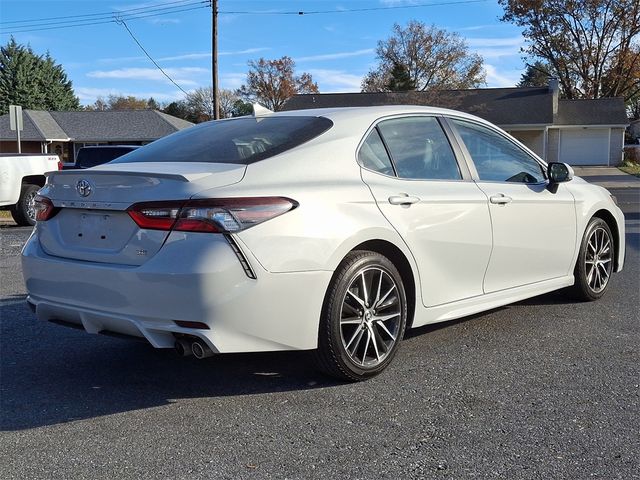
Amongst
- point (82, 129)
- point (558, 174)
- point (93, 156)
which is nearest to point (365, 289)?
point (558, 174)

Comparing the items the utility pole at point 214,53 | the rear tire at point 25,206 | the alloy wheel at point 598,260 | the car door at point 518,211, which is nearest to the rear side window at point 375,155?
the car door at point 518,211

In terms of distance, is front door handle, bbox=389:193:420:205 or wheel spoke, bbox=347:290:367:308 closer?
wheel spoke, bbox=347:290:367:308

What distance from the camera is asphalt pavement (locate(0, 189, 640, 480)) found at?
10.3ft

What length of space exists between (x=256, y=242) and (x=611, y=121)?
143 ft

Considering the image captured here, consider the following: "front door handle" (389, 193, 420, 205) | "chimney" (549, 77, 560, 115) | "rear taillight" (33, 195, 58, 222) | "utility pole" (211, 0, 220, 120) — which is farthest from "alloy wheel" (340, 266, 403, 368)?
"chimney" (549, 77, 560, 115)

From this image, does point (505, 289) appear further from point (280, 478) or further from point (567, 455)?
point (280, 478)

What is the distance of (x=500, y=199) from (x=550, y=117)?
40071 mm

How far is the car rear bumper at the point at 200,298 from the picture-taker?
3.53 m

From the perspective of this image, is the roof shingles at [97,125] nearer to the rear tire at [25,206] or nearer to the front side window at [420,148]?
the rear tire at [25,206]

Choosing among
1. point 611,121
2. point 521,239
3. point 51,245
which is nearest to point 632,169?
point 611,121

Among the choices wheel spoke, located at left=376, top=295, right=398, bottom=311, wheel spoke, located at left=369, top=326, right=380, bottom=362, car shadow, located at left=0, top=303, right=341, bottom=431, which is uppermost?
wheel spoke, located at left=376, top=295, right=398, bottom=311

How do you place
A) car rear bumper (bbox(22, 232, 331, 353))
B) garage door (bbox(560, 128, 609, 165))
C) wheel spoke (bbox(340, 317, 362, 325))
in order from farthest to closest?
garage door (bbox(560, 128, 609, 165)) → wheel spoke (bbox(340, 317, 362, 325)) → car rear bumper (bbox(22, 232, 331, 353))

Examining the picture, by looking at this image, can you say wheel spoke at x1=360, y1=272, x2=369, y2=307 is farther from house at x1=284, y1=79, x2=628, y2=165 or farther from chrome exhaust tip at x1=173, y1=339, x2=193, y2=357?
house at x1=284, y1=79, x2=628, y2=165

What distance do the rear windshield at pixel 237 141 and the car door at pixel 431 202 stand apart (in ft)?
1.35
